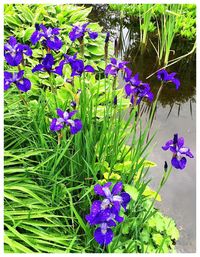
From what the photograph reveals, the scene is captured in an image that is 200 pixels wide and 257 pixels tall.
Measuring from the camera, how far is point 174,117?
3.77 meters

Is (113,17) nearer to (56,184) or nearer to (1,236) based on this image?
(56,184)

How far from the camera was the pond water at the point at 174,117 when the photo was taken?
286 centimetres

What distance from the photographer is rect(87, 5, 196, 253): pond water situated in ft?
9.37

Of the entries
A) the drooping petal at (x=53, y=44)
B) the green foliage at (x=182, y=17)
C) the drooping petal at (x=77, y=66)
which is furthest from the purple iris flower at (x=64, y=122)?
the green foliage at (x=182, y=17)

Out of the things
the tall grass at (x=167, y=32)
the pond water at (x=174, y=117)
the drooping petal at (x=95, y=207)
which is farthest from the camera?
the tall grass at (x=167, y=32)

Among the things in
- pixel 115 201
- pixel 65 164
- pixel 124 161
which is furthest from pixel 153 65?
pixel 115 201

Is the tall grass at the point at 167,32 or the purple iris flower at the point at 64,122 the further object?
the tall grass at the point at 167,32

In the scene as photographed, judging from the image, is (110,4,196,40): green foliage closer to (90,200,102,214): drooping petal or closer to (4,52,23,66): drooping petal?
(4,52,23,66): drooping petal

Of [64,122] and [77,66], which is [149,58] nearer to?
[77,66]

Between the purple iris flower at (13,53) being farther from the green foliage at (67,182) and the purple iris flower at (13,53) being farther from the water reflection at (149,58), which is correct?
the water reflection at (149,58)

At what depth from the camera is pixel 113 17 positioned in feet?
17.7

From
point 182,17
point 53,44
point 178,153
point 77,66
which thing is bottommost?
point 178,153

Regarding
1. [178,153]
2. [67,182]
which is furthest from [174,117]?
[178,153]

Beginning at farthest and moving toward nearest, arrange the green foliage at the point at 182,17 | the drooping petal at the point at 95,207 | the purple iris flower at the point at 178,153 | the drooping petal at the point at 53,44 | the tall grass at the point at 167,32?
the green foliage at the point at 182,17
the tall grass at the point at 167,32
the drooping petal at the point at 53,44
the purple iris flower at the point at 178,153
the drooping petal at the point at 95,207
